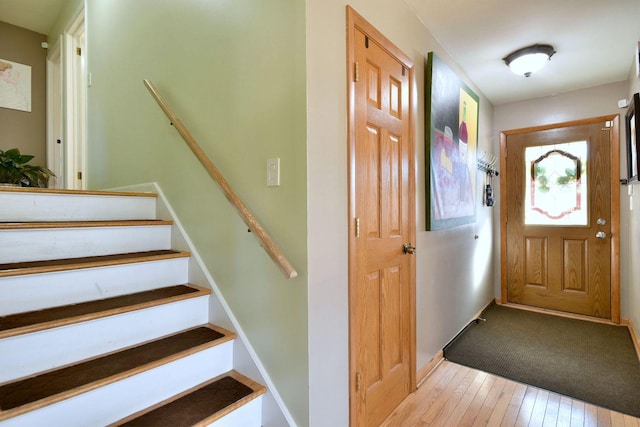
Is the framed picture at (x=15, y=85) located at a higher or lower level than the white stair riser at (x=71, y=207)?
higher

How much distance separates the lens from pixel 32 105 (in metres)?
3.82

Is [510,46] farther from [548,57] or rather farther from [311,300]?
[311,300]

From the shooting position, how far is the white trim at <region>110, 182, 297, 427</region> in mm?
1418

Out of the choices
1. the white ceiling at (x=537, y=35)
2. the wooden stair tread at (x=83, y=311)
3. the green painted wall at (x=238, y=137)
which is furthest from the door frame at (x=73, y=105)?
the wooden stair tread at (x=83, y=311)

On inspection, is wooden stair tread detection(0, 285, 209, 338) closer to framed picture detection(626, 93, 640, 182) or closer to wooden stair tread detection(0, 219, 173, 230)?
wooden stair tread detection(0, 219, 173, 230)

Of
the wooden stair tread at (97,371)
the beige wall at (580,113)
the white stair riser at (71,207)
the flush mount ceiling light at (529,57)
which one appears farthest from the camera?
the beige wall at (580,113)

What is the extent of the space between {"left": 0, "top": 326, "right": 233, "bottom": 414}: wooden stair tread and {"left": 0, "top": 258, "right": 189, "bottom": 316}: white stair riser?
0.35m

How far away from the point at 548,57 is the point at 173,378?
3532 millimetres

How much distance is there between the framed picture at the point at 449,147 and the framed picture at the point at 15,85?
470 cm

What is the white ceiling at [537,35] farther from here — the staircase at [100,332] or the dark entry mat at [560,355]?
the dark entry mat at [560,355]

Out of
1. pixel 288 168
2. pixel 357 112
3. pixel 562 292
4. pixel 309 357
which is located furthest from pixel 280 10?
pixel 562 292

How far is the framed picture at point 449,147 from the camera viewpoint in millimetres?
Answer: 2242

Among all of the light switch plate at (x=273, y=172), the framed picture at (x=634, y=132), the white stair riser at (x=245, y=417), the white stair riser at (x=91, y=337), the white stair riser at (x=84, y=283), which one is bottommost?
the white stair riser at (x=245, y=417)

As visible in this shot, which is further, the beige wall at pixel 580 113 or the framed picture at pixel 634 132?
the beige wall at pixel 580 113
